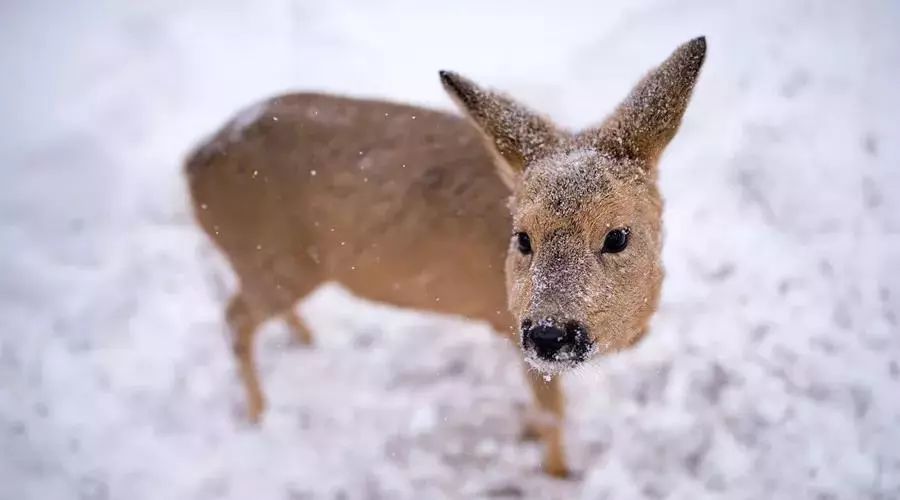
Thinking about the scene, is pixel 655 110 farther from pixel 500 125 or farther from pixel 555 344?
pixel 555 344

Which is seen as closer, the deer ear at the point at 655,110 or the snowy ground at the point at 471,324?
the deer ear at the point at 655,110

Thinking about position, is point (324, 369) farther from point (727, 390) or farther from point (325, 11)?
point (325, 11)

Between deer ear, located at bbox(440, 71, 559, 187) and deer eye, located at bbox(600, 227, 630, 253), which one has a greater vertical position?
deer ear, located at bbox(440, 71, 559, 187)

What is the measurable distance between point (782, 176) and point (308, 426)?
3640mm

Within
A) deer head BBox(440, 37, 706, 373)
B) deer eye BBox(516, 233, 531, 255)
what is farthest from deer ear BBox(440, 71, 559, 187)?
deer eye BBox(516, 233, 531, 255)

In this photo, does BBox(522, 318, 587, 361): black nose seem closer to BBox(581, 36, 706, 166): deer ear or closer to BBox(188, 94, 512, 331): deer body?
BBox(581, 36, 706, 166): deer ear

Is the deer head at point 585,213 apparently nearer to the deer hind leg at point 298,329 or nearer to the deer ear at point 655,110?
the deer ear at point 655,110

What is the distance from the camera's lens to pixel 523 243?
3.37 m

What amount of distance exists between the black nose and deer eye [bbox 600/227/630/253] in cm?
42

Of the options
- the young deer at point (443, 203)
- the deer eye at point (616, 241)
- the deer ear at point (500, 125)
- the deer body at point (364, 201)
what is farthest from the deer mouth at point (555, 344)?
the deer body at point (364, 201)

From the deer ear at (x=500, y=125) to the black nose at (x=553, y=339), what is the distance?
37.7 inches

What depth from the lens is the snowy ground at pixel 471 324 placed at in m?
4.31

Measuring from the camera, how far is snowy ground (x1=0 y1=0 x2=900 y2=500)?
14.1 ft

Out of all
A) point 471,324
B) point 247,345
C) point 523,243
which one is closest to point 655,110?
point 523,243
